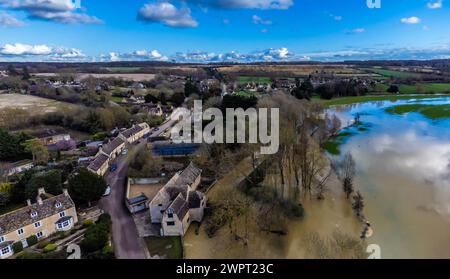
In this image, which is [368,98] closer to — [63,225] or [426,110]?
[426,110]

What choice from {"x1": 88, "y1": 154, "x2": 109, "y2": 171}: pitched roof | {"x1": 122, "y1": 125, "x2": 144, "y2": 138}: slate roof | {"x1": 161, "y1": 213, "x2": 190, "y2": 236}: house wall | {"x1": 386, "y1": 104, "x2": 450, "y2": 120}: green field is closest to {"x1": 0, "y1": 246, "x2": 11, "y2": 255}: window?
{"x1": 161, "y1": 213, "x2": 190, "y2": 236}: house wall

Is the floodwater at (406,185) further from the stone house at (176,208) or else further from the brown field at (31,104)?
the brown field at (31,104)

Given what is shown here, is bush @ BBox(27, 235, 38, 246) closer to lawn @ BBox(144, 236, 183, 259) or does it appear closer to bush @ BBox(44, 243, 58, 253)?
bush @ BBox(44, 243, 58, 253)

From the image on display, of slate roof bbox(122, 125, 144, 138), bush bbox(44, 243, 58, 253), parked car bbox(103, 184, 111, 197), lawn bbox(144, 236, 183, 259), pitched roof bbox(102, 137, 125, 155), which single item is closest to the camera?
lawn bbox(144, 236, 183, 259)

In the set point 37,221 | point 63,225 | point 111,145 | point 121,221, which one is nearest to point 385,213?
point 121,221

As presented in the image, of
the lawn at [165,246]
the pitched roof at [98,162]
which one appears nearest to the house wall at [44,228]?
the lawn at [165,246]
